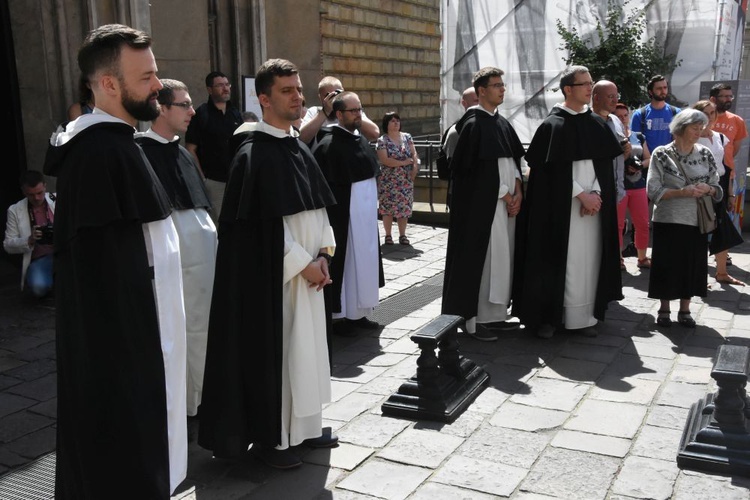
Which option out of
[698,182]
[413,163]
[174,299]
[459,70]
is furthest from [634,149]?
[174,299]

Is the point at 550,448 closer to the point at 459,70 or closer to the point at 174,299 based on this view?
the point at 174,299

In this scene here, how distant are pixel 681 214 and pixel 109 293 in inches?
192

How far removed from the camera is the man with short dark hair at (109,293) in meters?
2.76

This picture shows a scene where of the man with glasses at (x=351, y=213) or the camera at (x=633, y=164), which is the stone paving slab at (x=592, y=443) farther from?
the camera at (x=633, y=164)

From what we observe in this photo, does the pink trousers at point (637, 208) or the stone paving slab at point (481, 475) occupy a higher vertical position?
the pink trousers at point (637, 208)

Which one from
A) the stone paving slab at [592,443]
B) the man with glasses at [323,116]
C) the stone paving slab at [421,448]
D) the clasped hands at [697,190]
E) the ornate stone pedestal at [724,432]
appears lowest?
the stone paving slab at [421,448]

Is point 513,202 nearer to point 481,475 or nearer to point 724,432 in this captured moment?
point 724,432

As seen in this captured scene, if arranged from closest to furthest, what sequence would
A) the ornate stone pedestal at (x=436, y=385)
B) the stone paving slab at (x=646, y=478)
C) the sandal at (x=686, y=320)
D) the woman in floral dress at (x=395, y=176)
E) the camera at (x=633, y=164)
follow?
the stone paving slab at (x=646, y=478)
the ornate stone pedestal at (x=436, y=385)
the sandal at (x=686, y=320)
the camera at (x=633, y=164)
the woman in floral dress at (x=395, y=176)

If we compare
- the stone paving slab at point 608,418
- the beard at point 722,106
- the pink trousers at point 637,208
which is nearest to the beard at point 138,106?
the stone paving slab at point 608,418

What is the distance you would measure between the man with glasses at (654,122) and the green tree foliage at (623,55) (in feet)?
8.00

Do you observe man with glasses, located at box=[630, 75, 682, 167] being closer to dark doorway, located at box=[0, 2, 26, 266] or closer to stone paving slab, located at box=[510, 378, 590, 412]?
stone paving slab, located at box=[510, 378, 590, 412]

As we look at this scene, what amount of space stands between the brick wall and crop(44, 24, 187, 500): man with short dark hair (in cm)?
1409

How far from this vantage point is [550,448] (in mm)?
4156

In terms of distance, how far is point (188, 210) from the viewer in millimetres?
4398
